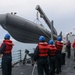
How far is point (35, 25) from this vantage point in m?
21.2

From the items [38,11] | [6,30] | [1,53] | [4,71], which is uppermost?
[38,11]

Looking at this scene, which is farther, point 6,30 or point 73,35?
point 73,35

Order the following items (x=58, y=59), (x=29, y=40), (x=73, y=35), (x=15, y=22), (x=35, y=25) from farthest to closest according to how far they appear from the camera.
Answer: (x=73, y=35)
(x=29, y=40)
(x=35, y=25)
(x=15, y=22)
(x=58, y=59)

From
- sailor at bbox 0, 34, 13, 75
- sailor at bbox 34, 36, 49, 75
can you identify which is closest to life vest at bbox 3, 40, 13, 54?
sailor at bbox 0, 34, 13, 75

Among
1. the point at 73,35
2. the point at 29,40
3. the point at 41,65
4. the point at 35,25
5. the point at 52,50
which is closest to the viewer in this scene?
the point at 41,65

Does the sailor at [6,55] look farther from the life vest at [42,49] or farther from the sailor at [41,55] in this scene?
the life vest at [42,49]

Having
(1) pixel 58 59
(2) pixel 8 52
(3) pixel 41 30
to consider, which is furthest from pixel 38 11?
(2) pixel 8 52

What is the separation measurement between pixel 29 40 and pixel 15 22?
4.22 m

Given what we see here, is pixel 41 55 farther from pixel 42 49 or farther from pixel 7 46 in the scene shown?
pixel 7 46

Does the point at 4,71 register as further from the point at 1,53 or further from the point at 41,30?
the point at 41,30

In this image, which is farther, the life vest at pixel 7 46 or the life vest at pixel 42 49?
the life vest at pixel 7 46

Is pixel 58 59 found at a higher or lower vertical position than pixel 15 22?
lower

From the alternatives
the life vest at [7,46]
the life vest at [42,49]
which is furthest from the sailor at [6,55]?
the life vest at [42,49]

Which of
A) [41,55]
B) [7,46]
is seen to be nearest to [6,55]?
[7,46]
